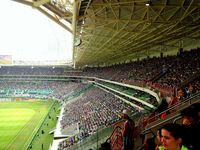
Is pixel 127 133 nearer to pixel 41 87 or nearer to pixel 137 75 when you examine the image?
pixel 137 75

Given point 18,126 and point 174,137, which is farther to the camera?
point 18,126

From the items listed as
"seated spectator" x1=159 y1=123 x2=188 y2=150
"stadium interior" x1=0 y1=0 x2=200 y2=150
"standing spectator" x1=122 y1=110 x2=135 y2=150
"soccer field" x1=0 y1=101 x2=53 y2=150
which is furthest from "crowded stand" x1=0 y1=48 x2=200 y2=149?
"seated spectator" x1=159 y1=123 x2=188 y2=150

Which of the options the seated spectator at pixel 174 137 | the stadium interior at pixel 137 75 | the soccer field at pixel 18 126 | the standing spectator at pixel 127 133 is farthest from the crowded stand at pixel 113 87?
the seated spectator at pixel 174 137

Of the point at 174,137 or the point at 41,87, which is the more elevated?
the point at 174,137

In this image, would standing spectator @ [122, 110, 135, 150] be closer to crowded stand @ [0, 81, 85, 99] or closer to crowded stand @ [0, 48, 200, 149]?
crowded stand @ [0, 48, 200, 149]

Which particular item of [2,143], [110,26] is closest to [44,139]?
[2,143]

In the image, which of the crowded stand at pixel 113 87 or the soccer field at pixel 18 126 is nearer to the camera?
the crowded stand at pixel 113 87

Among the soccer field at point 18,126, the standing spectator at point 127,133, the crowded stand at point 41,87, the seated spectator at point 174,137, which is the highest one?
the seated spectator at point 174,137

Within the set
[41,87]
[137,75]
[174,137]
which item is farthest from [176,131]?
[41,87]

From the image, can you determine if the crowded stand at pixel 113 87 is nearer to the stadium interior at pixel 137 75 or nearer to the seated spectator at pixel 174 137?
the stadium interior at pixel 137 75

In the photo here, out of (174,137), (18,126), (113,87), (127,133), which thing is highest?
(174,137)


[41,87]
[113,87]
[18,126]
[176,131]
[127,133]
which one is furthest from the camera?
[41,87]
